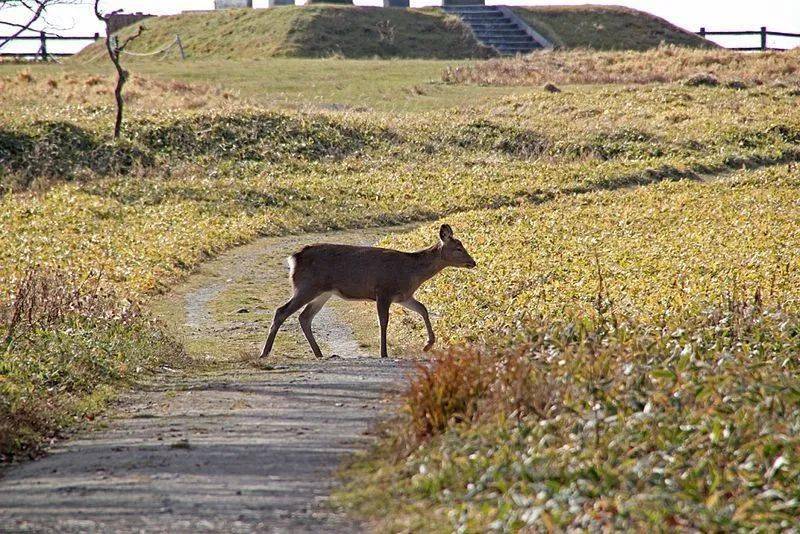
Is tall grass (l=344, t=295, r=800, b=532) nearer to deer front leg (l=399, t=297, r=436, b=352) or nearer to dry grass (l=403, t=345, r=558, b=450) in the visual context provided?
dry grass (l=403, t=345, r=558, b=450)

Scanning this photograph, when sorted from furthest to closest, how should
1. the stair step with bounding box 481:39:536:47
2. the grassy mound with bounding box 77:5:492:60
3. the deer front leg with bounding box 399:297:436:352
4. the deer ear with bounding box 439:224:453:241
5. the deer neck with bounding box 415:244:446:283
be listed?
the stair step with bounding box 481:39:536:47 → the grassy mound with bounding box 77:5:492:60 → the deer ear with bounding box 439:224:453:241 → the deer neck with bounding box 415:244:446:283 → the deer front leg with bounding box 399:297:436:352

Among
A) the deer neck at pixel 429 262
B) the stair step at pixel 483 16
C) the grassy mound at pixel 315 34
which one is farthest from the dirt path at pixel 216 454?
the stair step at pixel 483 16

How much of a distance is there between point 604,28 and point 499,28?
569 cm

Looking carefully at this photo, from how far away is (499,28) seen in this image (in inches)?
2793

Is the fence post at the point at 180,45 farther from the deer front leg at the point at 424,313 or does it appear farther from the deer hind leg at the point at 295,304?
the deer front leg at the point at 424,313

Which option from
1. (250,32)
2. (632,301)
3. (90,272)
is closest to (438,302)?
(632,301)

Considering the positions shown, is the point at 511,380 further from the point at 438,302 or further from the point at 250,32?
the point at 250,32

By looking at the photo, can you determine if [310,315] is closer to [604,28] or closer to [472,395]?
[472,395]

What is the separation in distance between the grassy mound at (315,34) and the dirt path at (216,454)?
4880 cm

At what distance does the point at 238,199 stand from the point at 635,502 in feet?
82.1

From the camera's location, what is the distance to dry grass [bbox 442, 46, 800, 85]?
52062 mm

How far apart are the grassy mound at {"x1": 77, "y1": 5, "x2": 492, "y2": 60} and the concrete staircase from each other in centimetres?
135

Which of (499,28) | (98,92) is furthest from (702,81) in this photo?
(499,28)

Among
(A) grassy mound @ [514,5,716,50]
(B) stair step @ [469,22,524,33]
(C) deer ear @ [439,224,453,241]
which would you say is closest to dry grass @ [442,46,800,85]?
(A) grassy mound @ [514,5,716,50]
